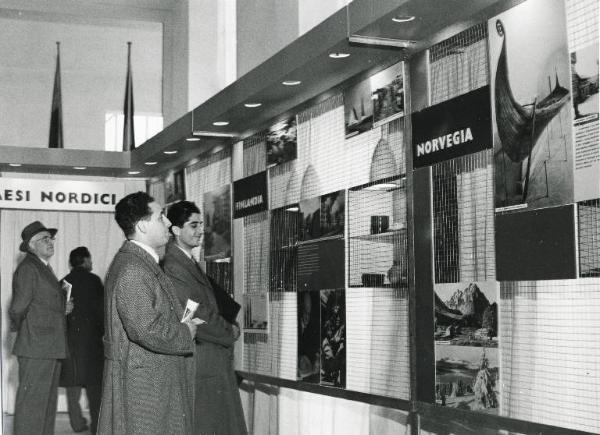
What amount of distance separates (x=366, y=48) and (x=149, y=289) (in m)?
1.37

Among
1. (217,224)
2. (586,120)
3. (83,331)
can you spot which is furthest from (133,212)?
(83,331)

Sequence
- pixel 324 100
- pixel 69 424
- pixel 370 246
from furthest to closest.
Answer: pixel 69 424 < pixel 324 100 < pixel 370 246

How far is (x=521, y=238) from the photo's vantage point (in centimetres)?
337

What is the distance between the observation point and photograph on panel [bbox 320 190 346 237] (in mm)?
4812

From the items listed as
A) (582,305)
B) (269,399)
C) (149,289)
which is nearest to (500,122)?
(582,305)

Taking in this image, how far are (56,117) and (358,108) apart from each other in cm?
456

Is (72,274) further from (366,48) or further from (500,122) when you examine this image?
(500,122)

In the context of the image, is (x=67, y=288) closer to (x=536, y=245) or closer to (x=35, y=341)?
(x=35, y=341)

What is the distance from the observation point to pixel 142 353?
13.3ft

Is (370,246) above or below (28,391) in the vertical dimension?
above

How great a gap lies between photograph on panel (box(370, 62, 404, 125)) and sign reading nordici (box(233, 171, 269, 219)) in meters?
1.54

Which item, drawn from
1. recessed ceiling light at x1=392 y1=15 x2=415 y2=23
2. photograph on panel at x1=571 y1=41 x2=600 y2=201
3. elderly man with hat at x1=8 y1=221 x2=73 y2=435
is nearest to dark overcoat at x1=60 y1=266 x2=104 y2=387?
elderly man with hat at x1=8 y1=221 x2=73 y2=435

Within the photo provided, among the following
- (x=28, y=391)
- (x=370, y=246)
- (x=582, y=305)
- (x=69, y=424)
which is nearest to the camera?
(x=582, y=305)

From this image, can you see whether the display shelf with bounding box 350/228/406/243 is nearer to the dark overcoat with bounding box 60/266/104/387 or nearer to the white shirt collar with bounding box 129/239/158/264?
the white shirt collar with bounding box 129/239/158/264
